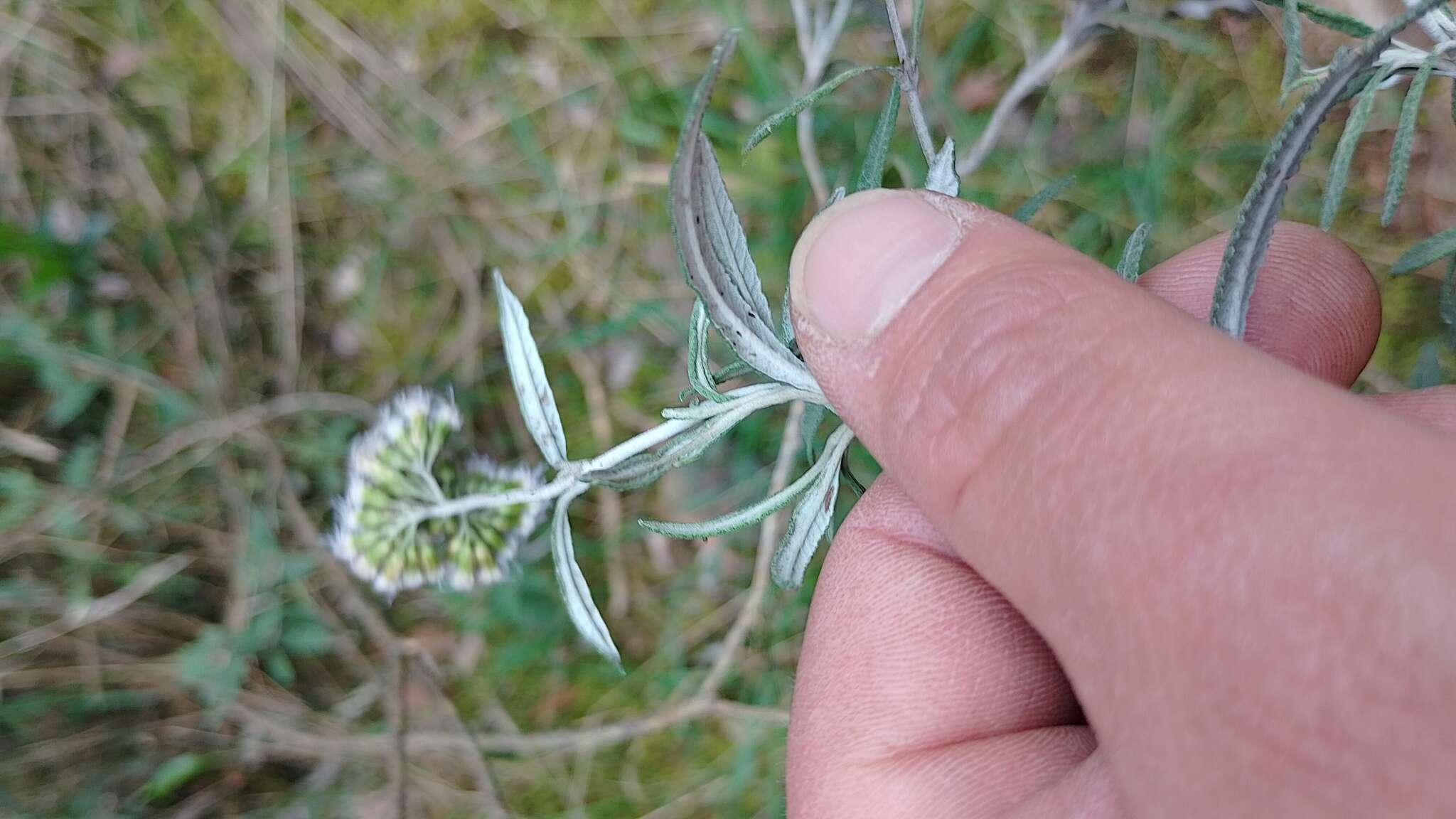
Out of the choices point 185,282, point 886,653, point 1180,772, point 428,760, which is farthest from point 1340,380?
point 185,282

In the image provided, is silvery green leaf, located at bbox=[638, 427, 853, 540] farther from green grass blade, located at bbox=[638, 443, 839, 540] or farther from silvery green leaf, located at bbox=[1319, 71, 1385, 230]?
silvery green leaf, located at bbox=[1319, 71, 1385, 230]

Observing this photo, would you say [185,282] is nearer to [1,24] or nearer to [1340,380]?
[1,24]

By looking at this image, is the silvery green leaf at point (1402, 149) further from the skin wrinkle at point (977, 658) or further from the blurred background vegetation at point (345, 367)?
the blurred background vegetation at point (345, 367)

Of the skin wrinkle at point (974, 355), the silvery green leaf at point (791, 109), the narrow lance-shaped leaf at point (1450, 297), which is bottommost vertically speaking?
the narrow lance-shaped leaf at point (1450, 297)

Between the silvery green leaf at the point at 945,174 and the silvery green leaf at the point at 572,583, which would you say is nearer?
the silvery green leaf at the point at 945,174

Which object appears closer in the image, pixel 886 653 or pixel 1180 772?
pixel 1180 772

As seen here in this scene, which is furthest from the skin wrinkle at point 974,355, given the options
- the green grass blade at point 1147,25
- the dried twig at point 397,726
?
the dried twig at point 397,726

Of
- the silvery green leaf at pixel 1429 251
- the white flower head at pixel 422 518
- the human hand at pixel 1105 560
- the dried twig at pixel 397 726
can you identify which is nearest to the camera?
the human hand at pixel 1105 560

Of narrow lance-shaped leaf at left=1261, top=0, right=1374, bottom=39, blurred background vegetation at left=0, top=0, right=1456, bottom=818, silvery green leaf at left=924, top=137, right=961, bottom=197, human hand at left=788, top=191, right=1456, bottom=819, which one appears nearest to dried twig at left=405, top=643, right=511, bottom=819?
blurred background vegetation at left=0, top=0, right=1456, bottom=818
